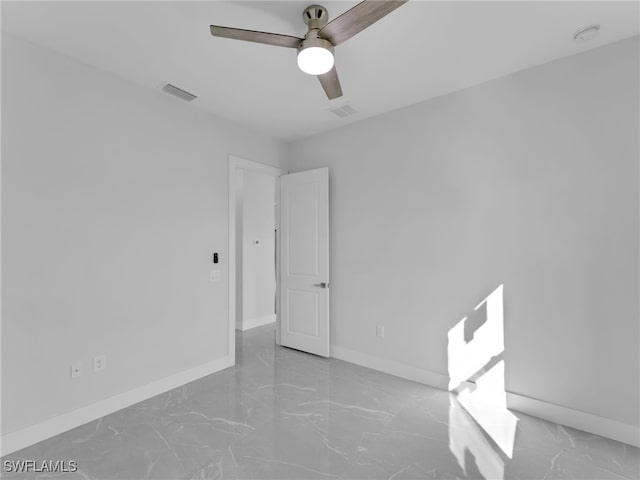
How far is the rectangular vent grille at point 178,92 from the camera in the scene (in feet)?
8.87

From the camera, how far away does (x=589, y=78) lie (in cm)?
224

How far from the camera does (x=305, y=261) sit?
3822mm

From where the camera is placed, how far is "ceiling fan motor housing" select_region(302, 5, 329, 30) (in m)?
1.78

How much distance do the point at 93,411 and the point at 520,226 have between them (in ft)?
11.9

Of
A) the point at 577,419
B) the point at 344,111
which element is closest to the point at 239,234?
the point at 344,111

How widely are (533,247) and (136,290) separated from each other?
10.8 feet

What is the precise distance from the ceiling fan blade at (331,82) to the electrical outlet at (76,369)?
2670 millimetres

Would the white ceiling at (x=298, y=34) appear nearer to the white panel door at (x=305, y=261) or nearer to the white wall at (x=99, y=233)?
the white wall at (x=99, y=233)

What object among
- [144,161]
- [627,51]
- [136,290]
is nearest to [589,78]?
[627,51]

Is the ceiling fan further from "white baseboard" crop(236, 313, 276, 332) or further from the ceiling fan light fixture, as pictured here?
"white baseboard" crop(236, 313, 276, 332)

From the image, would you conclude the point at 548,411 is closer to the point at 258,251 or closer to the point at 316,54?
the point at 316,54

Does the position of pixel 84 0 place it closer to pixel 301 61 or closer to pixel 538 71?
pixel 301 61

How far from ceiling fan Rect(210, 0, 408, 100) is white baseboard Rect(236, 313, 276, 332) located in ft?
12.8
